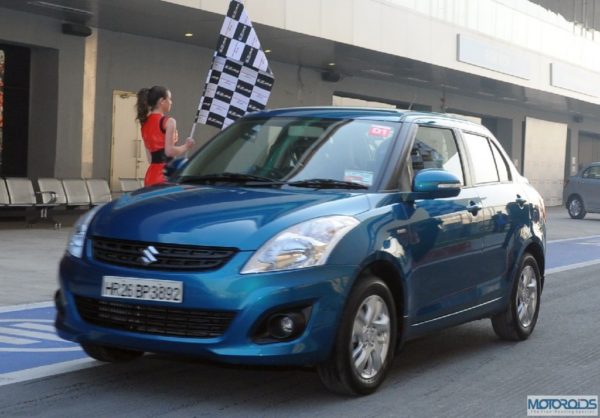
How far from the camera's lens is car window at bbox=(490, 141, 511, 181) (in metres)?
8.12

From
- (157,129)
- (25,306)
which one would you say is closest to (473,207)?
(157,129)

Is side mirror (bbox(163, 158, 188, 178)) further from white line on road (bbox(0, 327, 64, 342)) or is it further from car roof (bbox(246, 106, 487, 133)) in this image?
white line on road (bbox(0, 327, 64, 342))

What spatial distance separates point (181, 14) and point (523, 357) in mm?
12847

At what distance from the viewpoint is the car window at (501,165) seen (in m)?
8.12

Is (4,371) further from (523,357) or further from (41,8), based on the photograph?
(41,8)

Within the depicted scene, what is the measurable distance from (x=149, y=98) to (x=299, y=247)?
4.54m

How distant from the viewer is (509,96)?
3575cm

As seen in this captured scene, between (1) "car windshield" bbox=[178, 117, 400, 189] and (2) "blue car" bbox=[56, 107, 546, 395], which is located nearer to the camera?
(2) "blue car" bbox=[56, 107, 546, 395]

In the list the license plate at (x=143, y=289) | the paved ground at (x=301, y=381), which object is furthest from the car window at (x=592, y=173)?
the license plate at (x=143, y=289)

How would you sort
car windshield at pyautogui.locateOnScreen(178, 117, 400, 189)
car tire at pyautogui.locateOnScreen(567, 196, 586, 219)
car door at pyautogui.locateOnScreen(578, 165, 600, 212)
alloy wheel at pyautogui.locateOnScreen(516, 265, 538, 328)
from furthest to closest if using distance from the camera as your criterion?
car tire at pyautogui.locateOnScreen(567, 196, 586, 219)
car door at pyautogui.locateOnScreen(578, 165, 600, 212)
alloy wheel at pyautogui.locateOnScreen(516, 265, 538, 328)
car windshield at pyautogui.locateOnScreen(178, 117, 400, 189)

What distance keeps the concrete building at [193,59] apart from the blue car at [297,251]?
11263 millimetres
